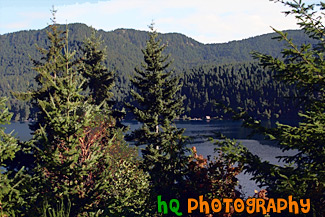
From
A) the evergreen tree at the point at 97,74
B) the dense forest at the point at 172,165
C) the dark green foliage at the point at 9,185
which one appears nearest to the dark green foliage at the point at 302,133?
the dense forest at the point at 172,165

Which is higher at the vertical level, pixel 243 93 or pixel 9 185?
pixel 9 185

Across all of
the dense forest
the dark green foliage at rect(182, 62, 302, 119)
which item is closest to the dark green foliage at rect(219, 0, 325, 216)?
the dense forest

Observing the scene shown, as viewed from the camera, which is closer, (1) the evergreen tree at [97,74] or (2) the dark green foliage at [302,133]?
(2) the dark green foliage at [302,133]

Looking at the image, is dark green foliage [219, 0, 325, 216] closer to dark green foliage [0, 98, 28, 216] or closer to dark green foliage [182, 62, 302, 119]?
dark green foliage [0, 98, 28, 216]

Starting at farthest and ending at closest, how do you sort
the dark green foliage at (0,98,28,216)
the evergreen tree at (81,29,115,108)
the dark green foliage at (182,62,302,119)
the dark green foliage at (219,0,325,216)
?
1. the dark green foliage at (182,62,302,119)
2. the evergreen tree at (81,29,115,108)
3. the dark green foliage at (0,98,28,216)
4. the dark green foliage at (219,0,325,216)

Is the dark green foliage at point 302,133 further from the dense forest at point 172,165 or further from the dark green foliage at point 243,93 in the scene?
the dark green foliage at point 243,93

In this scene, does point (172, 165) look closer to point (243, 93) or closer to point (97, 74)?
point (97, 74)

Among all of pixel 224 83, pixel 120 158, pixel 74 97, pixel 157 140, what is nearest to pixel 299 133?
pixel 74 97

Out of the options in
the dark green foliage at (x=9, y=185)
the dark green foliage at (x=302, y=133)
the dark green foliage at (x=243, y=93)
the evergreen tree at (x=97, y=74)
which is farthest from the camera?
the dark green foliage at (x=243, y=93)

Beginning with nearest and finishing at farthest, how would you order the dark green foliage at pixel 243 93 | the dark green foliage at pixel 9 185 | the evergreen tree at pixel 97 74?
the dark green foliage at pixel 9 185, the evergreen tree at pixel 97 74, the dark green foliage at pixel 243 93

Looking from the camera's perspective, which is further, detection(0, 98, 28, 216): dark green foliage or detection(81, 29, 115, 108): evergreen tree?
detection(81, 29, 115, 108): evergreen tree

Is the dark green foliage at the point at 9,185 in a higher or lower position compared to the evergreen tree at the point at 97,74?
lower

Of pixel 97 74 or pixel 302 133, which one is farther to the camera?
pixel 97 74

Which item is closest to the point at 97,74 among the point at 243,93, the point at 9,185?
the point at 9,185
